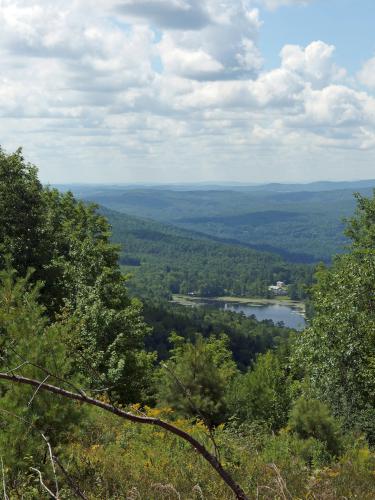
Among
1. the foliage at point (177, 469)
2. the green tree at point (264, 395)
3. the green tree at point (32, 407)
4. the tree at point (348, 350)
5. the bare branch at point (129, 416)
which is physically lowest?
the green tree at point (264, 395)

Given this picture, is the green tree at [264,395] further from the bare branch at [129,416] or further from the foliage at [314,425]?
the bare branch at [129,416]

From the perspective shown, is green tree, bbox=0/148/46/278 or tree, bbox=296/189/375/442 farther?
green tree, bbox=0/148/46/278

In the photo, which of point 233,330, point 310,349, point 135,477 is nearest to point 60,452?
point 135,477

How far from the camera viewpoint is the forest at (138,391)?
5852 millimetres

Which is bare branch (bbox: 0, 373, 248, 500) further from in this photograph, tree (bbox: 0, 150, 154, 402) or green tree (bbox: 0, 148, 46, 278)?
green tree (bbox: 0, 148, 46, 278)

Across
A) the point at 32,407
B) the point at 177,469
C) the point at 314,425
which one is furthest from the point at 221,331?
the point at 32,407

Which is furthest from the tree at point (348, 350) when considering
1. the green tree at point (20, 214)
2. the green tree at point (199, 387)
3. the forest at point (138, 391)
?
the green tree at point (20, 214)

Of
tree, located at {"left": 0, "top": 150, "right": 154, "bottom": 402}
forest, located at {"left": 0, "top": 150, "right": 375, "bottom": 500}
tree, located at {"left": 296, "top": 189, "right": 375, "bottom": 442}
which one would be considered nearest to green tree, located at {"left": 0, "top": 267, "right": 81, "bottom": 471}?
forest, located at {"left": 0, "top": 150, "right": 375, "bottom": 500}

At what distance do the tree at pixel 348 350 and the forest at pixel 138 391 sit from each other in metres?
0.06

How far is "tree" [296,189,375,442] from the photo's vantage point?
2017 centimetres

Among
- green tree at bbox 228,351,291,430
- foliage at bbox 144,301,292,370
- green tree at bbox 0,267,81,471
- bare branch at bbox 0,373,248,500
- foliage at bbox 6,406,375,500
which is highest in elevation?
bare branch at bbox 0,373,248,500

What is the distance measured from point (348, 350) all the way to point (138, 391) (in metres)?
8.94

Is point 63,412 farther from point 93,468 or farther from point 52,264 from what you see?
point 52,264

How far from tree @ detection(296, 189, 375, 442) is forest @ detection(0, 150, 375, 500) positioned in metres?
0.06
